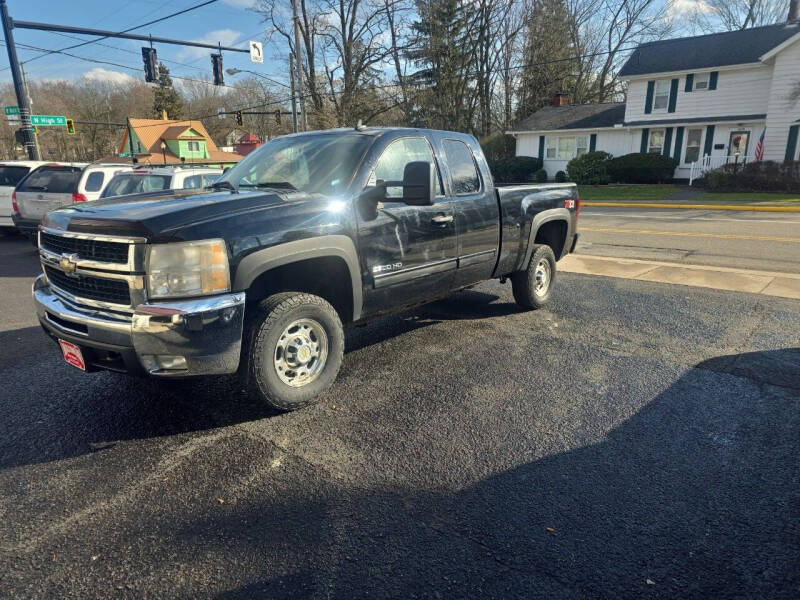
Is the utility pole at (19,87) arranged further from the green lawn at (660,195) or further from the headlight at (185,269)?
the green lawn at (660,195)

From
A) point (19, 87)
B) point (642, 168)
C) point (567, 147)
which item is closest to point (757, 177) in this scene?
point (642, 168)

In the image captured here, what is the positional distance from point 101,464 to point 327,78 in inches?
1498

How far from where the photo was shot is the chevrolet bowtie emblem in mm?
3346

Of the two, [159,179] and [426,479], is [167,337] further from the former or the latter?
[159,179]

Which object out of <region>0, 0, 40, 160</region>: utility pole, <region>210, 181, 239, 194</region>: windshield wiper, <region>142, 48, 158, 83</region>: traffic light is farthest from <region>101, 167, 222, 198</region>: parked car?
<region>142, 48, 158, 83</region>: traffic light

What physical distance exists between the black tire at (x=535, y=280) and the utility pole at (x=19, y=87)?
17600mm

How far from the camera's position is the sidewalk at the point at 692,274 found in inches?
279

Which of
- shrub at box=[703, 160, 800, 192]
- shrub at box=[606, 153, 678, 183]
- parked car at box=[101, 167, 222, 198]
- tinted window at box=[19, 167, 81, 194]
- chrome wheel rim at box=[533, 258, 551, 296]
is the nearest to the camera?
chrome wheel rim at box=[533, 258, 551, 296]

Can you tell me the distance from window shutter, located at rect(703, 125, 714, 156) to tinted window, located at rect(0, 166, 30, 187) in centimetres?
2821

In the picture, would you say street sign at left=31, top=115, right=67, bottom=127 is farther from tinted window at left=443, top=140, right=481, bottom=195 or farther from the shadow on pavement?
the shadow on pavement

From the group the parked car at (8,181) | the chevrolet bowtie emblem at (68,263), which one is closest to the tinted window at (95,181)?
the parked car at (8,181)

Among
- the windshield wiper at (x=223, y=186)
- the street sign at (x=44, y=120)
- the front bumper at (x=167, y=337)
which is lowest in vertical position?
the front bumper at (x=167, y=337)

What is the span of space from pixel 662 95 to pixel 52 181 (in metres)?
27.9

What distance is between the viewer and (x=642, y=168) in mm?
26734
